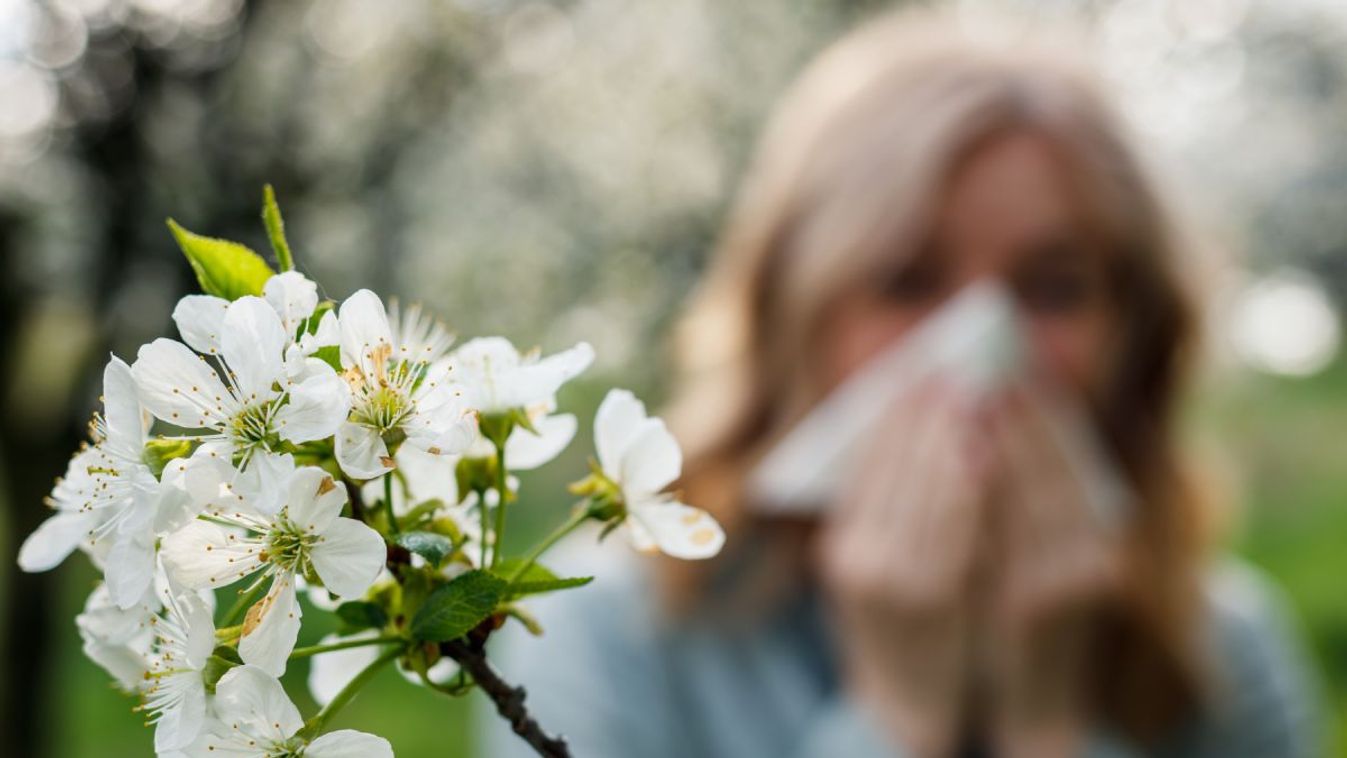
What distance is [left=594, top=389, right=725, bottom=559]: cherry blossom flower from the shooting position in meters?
0.43

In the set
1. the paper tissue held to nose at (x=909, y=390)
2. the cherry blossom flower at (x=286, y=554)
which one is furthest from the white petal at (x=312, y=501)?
the paper tissue held to nose at (x=909, y=390)

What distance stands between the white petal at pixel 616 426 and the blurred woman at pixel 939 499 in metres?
1.23

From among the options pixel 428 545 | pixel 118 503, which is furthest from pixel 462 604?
pixel 118 503

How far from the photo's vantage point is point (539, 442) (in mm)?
451

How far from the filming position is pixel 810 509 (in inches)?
73.2

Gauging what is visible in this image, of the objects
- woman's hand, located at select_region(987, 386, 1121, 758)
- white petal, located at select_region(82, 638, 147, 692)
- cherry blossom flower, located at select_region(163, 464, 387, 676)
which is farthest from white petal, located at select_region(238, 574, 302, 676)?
woman's hand, located at select_region(987, 386, 1121, 758)

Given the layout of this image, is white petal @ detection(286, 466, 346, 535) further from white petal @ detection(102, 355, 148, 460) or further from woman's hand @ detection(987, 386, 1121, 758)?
woman's hand @ detection(987, 386, 1121, 758)

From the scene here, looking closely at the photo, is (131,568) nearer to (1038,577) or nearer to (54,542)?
(54,542)

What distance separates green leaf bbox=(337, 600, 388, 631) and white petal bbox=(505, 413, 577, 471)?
0.07 meters

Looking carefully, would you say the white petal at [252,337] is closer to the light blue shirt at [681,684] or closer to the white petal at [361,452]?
the white petal at [361,452]

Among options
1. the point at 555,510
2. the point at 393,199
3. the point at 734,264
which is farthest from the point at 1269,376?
the point at 734,264

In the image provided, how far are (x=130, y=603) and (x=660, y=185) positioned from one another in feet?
16.9

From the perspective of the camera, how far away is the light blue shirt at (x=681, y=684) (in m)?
1.84

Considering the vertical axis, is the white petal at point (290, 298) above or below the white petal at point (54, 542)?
above
